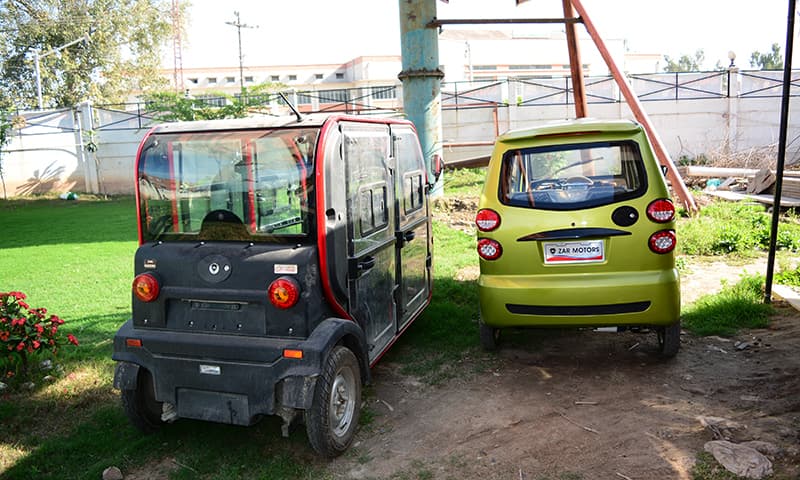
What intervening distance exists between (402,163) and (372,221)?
3.17 ft

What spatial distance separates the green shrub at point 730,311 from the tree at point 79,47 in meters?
40.4

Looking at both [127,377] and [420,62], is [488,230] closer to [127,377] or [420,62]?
[127,377]

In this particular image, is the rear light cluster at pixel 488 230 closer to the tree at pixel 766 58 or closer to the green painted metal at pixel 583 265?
the green painted metal at pixel 583 265

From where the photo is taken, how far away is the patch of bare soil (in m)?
3.85

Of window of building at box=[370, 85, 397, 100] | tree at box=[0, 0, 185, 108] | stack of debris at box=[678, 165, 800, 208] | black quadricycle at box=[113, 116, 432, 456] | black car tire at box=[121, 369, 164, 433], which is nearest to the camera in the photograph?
black quadricycle at box=[113, 116, 432, 456]

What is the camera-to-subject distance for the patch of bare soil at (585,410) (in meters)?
3.85

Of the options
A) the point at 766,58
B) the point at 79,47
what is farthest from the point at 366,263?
the point at 766,58

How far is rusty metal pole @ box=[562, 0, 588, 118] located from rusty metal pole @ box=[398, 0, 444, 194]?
7.00 feet

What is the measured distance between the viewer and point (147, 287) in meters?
4.18

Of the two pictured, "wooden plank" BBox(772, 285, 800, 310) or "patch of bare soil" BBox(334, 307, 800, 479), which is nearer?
"patch of bare soil" BBox(334, 307, 800, 479)

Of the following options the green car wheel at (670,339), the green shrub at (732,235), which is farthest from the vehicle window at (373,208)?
the green shrub at (732,235)

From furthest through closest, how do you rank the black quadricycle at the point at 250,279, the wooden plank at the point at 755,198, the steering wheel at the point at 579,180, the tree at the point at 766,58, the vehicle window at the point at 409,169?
1. the tree at the point at 766,58
2. the wooden plank at the point at 755,198
3. the vehicle window at the point at 409,169
4. the steering wheel at the point at 579,180
5. the black quadricycle at the point at 250,279

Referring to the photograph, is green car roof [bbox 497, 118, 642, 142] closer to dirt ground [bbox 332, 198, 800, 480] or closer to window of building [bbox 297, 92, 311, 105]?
dirt ground [bbox 332, 198, 800, 480]

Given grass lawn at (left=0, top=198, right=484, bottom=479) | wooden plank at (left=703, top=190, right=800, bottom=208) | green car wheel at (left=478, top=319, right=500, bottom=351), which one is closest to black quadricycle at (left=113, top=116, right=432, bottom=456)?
grass lawn at (left=0, top=198, right=484, bottom=479)
